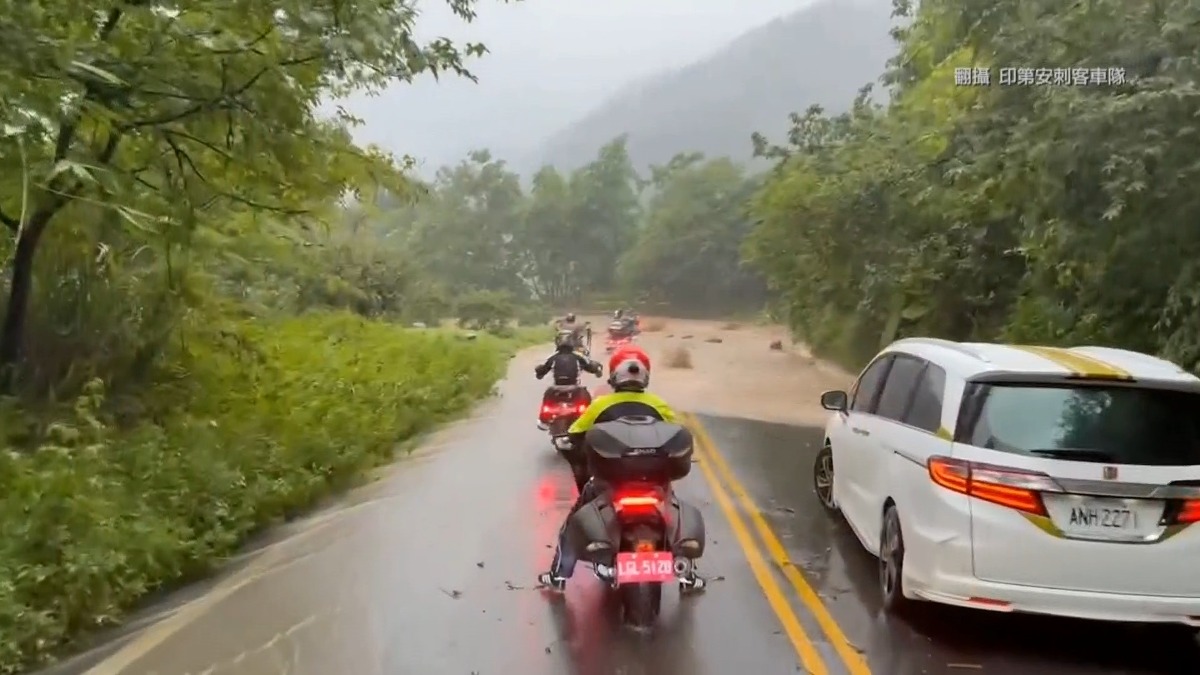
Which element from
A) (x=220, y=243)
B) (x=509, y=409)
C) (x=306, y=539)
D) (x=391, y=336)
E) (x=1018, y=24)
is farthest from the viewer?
(x=391, y=336)

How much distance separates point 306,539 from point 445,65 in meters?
4.05

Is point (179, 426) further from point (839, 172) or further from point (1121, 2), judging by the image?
point (839, 172)

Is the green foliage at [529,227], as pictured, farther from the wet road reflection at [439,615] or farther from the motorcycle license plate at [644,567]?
the motorcycle license plate at [644,567]

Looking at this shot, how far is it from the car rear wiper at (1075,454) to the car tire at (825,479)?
390 cm

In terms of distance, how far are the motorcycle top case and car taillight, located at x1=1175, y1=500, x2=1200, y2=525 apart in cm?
263

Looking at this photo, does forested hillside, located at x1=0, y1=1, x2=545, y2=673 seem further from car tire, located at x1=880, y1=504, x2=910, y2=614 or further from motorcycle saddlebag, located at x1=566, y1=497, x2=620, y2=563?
car tire, located at x1=880, y1=504, x2=910, y2=614

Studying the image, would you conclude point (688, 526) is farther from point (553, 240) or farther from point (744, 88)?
point (744, 88)

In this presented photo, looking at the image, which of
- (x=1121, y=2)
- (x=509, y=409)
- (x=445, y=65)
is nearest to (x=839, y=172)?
(x=509, y=409)

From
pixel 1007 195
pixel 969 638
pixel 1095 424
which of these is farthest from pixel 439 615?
pixel 1007 195

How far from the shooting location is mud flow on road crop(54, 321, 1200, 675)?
6.16 metres

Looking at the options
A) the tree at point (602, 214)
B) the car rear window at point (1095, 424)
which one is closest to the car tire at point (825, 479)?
the car rear window at point (1095, 424)

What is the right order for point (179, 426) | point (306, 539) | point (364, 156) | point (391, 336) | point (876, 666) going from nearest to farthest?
point (876, 666) → point (306, 539) → point (179, 426) → point (364, 156) → point (391, 336)

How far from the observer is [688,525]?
23.1 feet

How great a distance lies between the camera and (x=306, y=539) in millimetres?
9336
